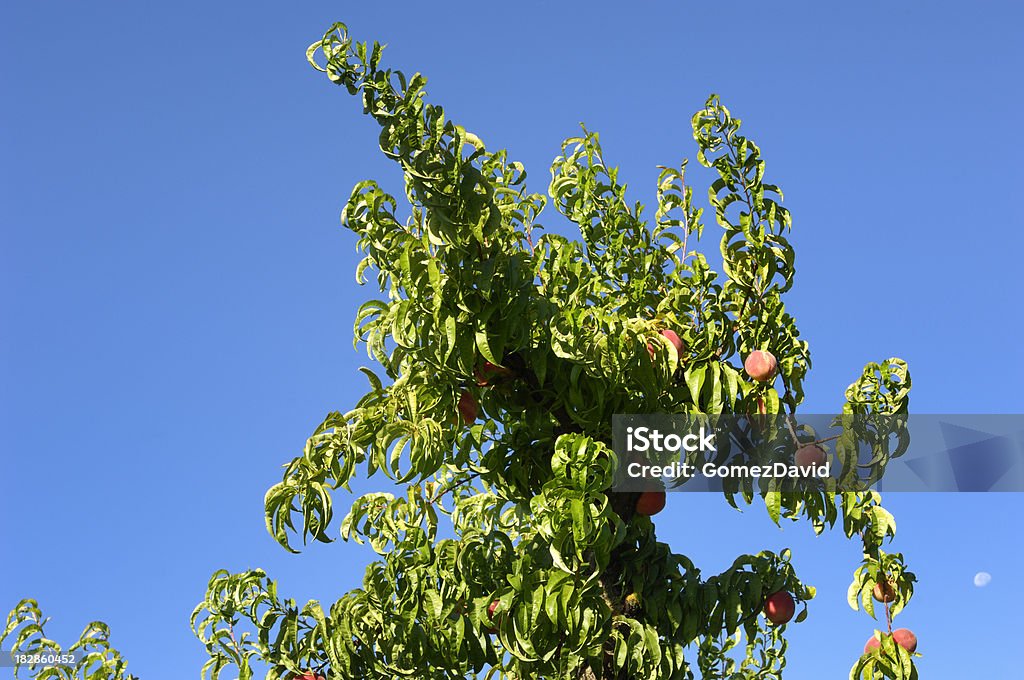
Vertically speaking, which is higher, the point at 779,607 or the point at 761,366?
the point at 761,366

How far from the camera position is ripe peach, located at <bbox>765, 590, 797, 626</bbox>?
13.1ft

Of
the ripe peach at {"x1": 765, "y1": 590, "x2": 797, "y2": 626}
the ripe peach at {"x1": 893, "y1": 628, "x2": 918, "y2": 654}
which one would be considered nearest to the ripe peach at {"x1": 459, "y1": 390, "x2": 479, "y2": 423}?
the ripe peach at {"x1": 765, "y1": 590, "x2": 797, "y2": 626}

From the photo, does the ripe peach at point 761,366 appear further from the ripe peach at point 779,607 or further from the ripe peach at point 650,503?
the ripe peach at point 779,607

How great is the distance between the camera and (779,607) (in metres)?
4.00

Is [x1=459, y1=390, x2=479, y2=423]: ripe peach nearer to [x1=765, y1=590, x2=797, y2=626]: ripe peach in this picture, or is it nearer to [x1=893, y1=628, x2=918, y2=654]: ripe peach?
[x1=765, y1=590, x2=797, y2=626]: ripe peach

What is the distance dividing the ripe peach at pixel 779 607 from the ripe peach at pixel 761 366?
0.85 m

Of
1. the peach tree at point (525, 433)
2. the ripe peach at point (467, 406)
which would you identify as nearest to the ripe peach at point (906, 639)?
the peach tree at point (525, 433)

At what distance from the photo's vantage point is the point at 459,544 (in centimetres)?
420

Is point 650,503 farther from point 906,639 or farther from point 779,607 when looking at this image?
point 906,639

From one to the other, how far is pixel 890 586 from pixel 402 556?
171cm

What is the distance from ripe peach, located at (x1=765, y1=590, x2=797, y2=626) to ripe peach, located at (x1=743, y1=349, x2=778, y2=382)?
0.85 meters

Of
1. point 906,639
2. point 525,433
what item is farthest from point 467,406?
point 906,639

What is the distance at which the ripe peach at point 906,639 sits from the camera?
3.58m

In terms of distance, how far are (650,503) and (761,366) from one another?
710mm
